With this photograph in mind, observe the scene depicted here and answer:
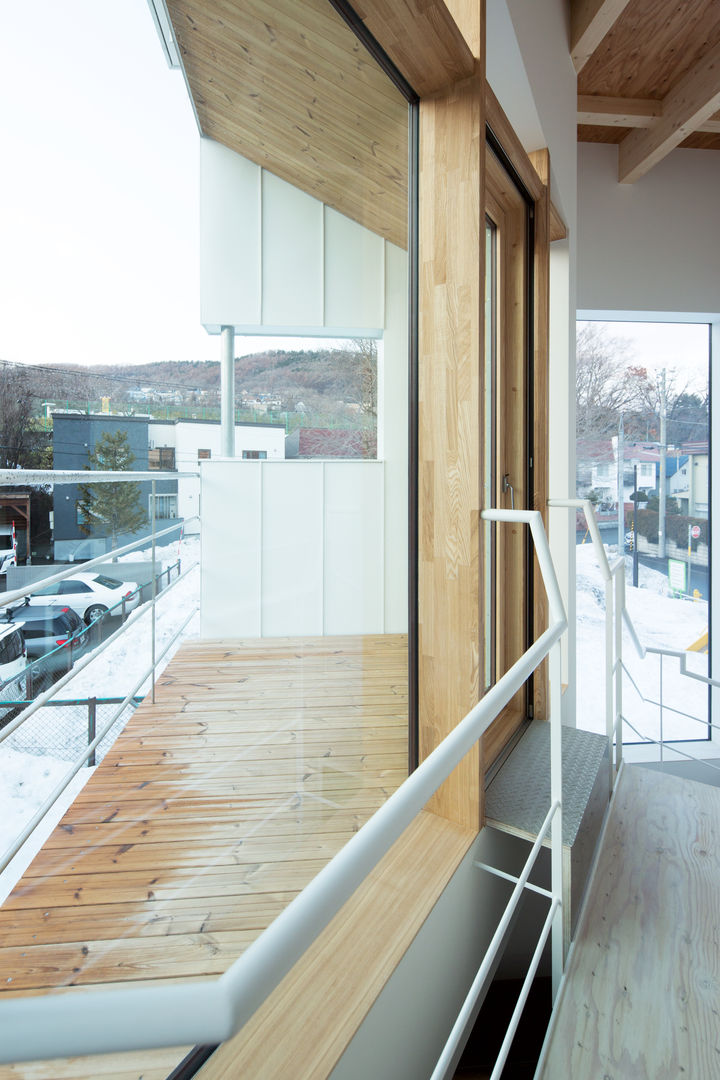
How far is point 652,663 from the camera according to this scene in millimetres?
4219

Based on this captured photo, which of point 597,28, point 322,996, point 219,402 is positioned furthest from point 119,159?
point 597,28

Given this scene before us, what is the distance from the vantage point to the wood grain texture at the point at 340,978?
0.80 meters

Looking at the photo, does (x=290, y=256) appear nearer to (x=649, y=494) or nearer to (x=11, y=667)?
(x=11, y=667)

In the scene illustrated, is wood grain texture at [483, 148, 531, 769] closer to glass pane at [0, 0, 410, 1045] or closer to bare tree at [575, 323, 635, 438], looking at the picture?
glass pane at [0, 0, 410, 1045]

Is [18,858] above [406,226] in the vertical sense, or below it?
below

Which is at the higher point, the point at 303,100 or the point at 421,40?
the point at 421,40

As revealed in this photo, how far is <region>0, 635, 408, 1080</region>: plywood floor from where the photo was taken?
0.60 m

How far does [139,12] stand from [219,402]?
45 centimetres

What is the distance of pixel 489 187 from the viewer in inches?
75.9

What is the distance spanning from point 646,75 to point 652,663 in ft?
11.8

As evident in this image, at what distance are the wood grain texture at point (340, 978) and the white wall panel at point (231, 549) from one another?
1.75ft

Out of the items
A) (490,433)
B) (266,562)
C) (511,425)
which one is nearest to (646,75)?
(511,425)

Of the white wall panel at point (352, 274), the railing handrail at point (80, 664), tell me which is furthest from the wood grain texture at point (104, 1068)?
the white wall panel at point (352, 274)

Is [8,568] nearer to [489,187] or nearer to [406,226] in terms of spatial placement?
[406,226]
